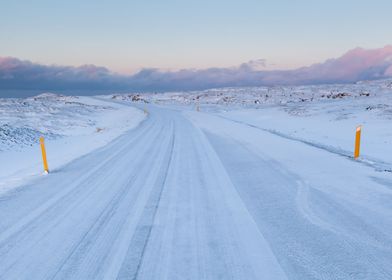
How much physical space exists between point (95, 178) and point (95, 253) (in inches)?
188

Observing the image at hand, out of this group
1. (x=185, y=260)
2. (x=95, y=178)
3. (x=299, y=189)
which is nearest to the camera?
(x=185, y=260)

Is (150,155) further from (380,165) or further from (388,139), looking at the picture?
(388,139)

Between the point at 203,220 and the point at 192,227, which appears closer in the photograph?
the point at 192,227

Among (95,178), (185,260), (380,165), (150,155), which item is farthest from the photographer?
(150,155)

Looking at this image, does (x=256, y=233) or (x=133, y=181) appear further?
(x=133, y=181)

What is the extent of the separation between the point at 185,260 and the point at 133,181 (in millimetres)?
4507

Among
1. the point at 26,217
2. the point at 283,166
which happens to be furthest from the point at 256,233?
the point at 283,166

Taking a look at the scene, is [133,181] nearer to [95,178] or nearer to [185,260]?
[95,178]

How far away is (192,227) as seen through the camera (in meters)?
5.46

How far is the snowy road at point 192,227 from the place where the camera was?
4180 millimetres

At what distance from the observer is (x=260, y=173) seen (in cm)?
931

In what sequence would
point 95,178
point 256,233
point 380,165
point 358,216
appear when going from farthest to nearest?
point 380,165 → point 95,178 → point 358,216 → point 256,233

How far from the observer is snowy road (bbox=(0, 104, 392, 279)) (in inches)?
165

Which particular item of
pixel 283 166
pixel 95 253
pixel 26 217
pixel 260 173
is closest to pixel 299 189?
pixel 260 173
